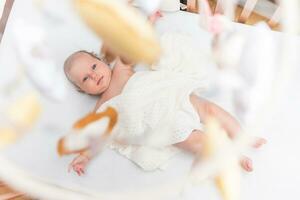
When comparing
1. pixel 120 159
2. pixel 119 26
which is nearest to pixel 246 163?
pixel 120 159

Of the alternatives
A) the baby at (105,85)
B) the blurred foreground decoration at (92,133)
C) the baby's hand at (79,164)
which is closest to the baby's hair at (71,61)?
the baby at (105,85)

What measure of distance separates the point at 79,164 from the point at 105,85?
0.15 metres

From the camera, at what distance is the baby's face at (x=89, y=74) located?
0.96 m

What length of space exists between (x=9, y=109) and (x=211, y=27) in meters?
0.26

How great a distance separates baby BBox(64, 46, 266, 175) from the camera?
919 mm

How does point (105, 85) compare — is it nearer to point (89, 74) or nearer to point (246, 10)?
point (89, 74)

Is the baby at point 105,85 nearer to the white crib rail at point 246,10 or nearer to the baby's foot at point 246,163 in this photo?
the baby's foot at point 246,163

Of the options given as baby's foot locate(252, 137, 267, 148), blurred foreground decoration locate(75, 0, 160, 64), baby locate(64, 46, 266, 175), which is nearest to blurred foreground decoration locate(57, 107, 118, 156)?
blurred foreground decoration locate(75, 0, 160, 64)

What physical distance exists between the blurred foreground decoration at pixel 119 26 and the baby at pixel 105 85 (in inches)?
11.2

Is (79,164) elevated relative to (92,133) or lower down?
lower down

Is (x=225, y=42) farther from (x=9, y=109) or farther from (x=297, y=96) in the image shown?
(x=297, y=96)

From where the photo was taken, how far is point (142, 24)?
1.93ft

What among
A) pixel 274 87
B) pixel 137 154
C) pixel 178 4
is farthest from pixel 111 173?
pixel 274 87

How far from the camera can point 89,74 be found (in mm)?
973
